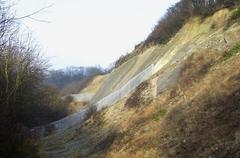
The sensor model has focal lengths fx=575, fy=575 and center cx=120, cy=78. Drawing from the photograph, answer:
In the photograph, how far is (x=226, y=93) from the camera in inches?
710

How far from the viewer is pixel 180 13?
1702 inches

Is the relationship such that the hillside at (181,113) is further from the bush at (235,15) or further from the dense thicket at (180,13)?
the dense thicket at (180,13)

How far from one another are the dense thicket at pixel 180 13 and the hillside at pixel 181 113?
0.74 m

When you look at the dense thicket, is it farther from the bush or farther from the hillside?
the bush

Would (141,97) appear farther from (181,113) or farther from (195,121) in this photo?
(195,121)

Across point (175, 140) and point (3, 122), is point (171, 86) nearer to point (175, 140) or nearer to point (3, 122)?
point (175, 140)

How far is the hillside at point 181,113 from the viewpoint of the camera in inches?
619

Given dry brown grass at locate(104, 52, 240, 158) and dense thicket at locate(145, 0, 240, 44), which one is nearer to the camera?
dry brown grass at locate(104, 52, 240, 158)

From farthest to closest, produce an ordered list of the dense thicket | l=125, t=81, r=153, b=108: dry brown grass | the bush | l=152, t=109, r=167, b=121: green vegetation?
1. the dense thicket
2. the bush
3. l=125, t=81, r=153, b=108: dry brown grass
4. l=152, t=109, r=167, b=121: green vegetation

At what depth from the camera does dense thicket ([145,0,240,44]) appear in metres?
37.7

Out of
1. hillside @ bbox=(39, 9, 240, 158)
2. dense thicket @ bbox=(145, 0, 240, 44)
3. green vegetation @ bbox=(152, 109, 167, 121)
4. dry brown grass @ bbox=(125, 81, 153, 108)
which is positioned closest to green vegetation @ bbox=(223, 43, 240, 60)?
hillside @ bbox=(39, 9, 240, 158)

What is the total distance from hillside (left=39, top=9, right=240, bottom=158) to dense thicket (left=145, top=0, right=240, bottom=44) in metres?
0.74

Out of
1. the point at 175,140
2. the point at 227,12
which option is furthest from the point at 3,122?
the point at 227,12

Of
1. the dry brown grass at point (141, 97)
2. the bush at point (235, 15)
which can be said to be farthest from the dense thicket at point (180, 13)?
the dry brown grass at point (141, 97)
